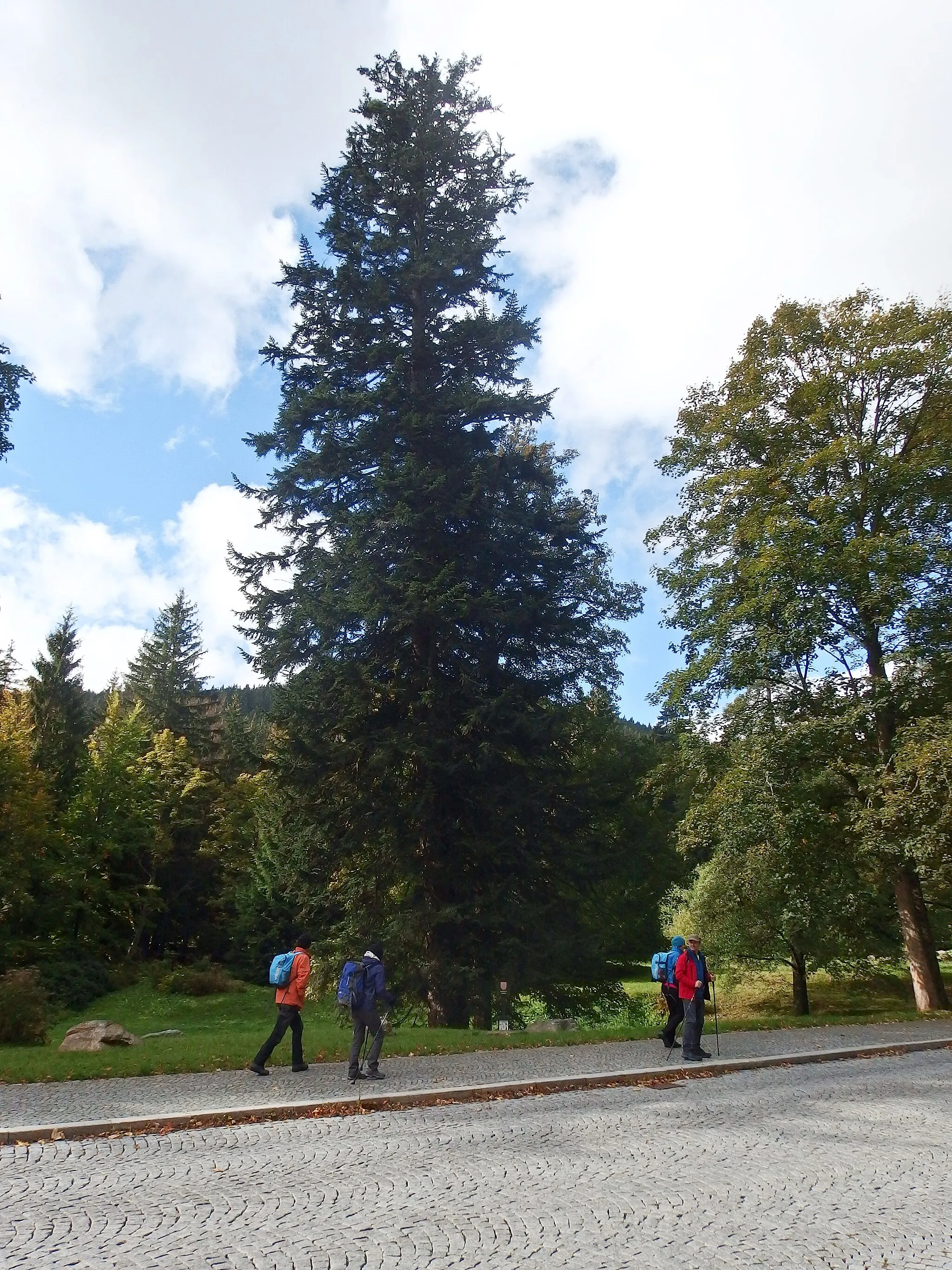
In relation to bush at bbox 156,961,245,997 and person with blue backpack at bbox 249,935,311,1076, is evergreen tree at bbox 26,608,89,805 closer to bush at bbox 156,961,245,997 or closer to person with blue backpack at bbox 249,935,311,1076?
bush at bbox 156,961,245,997

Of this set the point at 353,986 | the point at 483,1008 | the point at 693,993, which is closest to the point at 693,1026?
the point at 693,993

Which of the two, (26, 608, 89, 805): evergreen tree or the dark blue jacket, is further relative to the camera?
(26, 608, 89, 805): evergreen tree

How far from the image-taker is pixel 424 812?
1798 centimetres

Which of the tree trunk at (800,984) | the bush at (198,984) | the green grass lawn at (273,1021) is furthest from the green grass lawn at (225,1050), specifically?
the bush at (198,984)

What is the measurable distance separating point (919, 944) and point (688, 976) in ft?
34.7

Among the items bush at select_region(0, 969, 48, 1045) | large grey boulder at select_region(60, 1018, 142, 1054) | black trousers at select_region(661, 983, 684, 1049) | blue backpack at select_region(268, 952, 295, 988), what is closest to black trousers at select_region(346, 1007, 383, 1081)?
blue backpack at select_region(268, 952, 295, 988)

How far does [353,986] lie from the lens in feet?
38.2

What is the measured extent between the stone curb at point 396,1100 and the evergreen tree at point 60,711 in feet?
123

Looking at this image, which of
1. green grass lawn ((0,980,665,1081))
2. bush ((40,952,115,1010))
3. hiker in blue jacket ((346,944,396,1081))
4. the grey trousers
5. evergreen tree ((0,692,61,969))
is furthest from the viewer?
bush ((40,952,115,1010))

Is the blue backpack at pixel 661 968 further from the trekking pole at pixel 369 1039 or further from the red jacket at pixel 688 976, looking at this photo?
the trekking pole at pixel 369 1039

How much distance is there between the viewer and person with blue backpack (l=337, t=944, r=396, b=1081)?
37.3 ft

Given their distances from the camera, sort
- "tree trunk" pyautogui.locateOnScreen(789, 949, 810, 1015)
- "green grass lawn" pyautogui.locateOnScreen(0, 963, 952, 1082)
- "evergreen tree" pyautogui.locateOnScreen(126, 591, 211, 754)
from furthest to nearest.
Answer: "evergreen tree" pyautogui.locateOnScreen(126, 591, 211, 754)
"tree trunk" pyautogui.locateOnScreen(789, 949, 810, 1015)
"green grass lawn" pyautogui.locateOnScreen(0, 963, 952, 1082)

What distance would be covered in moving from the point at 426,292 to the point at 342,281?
2.09 metres

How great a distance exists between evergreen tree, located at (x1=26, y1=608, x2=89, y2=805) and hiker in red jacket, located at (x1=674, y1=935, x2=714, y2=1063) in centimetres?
3700
